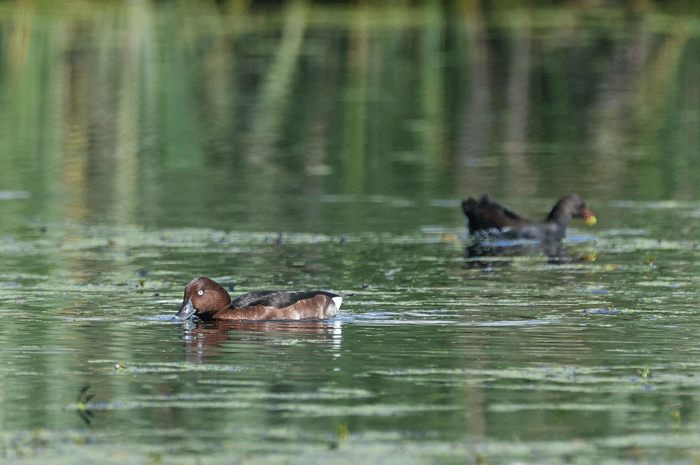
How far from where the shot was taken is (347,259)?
16641mm

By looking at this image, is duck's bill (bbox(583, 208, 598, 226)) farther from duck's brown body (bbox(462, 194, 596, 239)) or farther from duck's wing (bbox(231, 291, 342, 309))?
duck's wing (bbox(231, 291, 342, 309))

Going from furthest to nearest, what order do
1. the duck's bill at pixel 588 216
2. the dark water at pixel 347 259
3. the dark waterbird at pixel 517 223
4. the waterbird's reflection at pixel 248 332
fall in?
the duck's bill at pixel 588 216
the dark waterbird at pixel 517 223
the waterbird's reflection at pixel 248 332
the dark water at pixel 347 259

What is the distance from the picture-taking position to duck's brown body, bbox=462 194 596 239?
1855 centimetres

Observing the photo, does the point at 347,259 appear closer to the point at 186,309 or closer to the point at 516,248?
the point at 516,248

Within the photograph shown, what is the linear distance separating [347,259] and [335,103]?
1843 cm

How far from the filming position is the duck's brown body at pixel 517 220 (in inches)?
730

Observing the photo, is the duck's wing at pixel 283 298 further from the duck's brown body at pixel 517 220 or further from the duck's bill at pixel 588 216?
the duck's bill at pixel 588 216

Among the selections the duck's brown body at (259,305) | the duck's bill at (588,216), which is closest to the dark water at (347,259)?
the duck's brown body at (259,305)

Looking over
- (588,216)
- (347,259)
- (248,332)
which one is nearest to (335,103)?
(588,216)

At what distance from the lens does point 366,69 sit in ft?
140

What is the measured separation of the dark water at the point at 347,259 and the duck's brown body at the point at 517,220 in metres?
0.38

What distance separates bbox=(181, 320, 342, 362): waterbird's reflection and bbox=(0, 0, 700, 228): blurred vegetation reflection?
753cm

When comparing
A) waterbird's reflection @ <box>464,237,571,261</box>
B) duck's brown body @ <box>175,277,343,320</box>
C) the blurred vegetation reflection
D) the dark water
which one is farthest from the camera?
the blurred vegetation reflection

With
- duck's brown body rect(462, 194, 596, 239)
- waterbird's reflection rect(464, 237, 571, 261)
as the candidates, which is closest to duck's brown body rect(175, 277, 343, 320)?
waterbird's reflection rect(464, 237, 571, 261)
